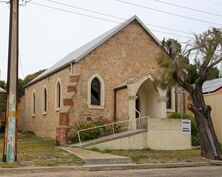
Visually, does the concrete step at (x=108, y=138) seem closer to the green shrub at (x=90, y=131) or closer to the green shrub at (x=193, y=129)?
the green shrub at (x=90, y=131)

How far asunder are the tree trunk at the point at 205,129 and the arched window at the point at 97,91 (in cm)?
741

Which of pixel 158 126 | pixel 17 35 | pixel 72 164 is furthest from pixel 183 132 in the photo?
pixel 17 35

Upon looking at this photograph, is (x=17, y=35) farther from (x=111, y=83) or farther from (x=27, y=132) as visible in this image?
(x=27, y=132)

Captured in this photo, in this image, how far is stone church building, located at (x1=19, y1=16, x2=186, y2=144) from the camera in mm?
26547

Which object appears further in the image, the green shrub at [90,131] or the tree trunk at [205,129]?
the green shrub at [90,131]

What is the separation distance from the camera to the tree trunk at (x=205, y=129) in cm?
2134

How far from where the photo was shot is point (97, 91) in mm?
27938

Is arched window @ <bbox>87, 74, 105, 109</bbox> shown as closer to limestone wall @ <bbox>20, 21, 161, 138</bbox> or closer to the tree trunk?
limestone wall @ <bbox>20, 21, 161, 138</bbox>

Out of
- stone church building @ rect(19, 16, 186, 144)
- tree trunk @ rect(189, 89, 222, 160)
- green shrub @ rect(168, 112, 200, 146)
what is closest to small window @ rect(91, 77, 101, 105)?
stone church building @ rect(19, 16, 186, 144)

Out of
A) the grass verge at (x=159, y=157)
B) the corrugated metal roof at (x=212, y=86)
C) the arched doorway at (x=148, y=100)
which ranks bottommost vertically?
the grass verge at (x=159, y=157)

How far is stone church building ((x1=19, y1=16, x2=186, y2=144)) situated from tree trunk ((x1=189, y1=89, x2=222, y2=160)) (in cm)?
549

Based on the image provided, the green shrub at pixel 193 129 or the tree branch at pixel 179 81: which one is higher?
the tree branch at pixel 179 81

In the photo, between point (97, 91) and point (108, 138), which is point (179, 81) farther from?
point (97, 91)

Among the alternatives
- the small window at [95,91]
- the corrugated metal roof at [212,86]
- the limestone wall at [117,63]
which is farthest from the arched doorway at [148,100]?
the corrugated metal roof at [212,86]
